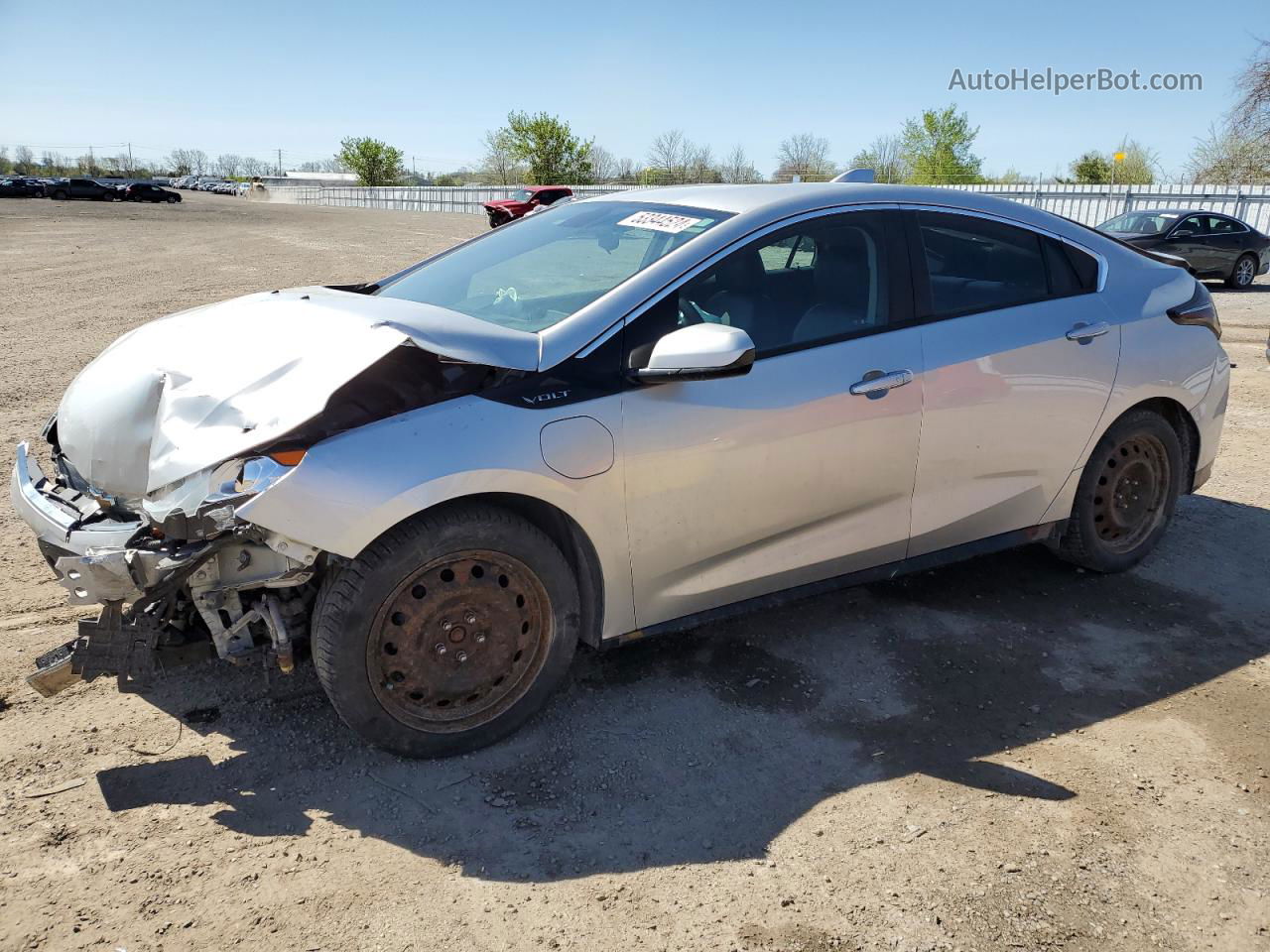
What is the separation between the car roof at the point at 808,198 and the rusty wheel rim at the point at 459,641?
1.61 meters

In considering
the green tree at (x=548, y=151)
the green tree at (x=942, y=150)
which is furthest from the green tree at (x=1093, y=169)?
the green tree at (x=548, y=151)

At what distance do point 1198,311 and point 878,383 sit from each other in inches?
81.1

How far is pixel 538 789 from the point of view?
9.82ft

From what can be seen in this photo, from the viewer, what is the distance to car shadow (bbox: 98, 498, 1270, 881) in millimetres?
2830

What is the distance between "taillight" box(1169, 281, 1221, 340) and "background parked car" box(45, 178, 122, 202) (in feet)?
216

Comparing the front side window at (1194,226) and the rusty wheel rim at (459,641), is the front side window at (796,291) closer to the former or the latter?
the rusty wheel rim at (459,641)

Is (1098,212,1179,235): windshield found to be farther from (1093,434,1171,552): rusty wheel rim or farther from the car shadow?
the car shadow

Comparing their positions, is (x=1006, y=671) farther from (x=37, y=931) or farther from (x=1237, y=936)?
(x=37, y=931)

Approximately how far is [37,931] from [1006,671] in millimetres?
3297

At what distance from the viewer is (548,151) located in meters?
71.8

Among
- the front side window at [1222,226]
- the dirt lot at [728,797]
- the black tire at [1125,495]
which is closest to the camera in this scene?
the dirt lot at [728,797]

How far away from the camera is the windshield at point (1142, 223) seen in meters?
18.2

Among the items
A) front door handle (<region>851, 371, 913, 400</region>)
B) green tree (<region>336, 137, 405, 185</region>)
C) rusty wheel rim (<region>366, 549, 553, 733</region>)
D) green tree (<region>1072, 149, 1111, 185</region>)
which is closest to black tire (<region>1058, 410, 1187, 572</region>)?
front door handle (<region>851, 371, 913, 400</region>)

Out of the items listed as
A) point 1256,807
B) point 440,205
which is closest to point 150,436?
point 1256,807
